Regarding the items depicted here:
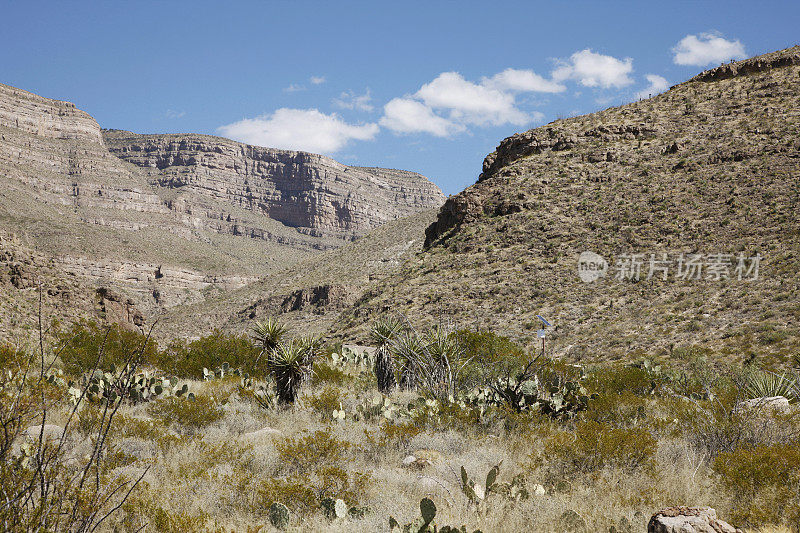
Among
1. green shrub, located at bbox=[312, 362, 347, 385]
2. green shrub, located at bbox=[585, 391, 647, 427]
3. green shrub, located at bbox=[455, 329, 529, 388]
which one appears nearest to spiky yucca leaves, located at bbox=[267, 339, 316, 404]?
green shrub, located at bbox=[312, 362, 347, 385]

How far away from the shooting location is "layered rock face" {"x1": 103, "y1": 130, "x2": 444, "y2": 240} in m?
170

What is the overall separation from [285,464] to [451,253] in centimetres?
3707

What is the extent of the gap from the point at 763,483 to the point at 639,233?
3349 centimetres

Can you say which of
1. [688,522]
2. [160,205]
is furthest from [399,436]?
[160,205]

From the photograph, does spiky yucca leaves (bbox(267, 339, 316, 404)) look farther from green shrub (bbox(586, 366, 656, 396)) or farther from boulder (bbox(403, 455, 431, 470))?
green shrub (bbox(586, 366, 656, 396))

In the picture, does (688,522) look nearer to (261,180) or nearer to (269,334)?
(269,334)

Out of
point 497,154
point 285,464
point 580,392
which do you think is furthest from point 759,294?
point 497,154

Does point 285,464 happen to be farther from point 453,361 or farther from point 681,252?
point 681,252

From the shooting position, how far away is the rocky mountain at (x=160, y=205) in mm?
85250

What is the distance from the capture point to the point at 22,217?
250 ft

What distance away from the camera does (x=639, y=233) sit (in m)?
36.2

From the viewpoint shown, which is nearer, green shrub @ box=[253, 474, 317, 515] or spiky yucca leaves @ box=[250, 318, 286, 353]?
green shrub @ box=[253, 474, 317, 515]

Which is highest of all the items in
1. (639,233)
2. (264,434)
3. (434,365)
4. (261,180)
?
(261,180)

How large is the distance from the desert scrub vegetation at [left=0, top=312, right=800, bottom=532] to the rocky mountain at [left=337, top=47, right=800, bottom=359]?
15037mm
